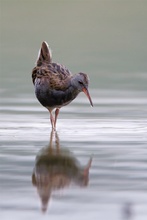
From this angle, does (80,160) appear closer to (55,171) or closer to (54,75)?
(55,171)

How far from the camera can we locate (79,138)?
1123 centimetres

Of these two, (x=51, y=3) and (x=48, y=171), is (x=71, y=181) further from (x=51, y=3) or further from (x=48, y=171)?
(x=51, y=3)

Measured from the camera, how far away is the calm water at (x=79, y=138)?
311 inches

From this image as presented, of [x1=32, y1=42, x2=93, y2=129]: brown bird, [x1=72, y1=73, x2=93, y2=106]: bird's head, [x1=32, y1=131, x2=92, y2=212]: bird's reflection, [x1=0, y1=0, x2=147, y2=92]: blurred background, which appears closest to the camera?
[x1=32, y1=131, x2=92, y2=212]: bird's reflection

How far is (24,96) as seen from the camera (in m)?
15.1

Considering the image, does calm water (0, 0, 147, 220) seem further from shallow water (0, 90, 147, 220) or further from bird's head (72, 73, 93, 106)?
bird's head (72, 73, 93, 106)

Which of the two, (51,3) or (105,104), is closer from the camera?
(105,104)

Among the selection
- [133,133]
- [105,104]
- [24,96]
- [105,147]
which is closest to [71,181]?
[105,147]

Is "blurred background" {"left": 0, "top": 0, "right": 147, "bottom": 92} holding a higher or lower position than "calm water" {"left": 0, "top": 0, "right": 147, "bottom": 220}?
lower

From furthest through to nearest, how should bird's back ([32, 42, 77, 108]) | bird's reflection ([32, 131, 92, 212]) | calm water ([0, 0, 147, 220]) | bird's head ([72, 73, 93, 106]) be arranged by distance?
bird's back ([32, 42, 77, 108]) → bird's head ([72, 73, 93, 106]) → bird's reflection ([32, 131, 92, 212]) → calm water ([0, 0, 147, 220])

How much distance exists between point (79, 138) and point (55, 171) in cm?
192

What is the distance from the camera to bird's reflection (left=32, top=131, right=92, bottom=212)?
855 centimetres

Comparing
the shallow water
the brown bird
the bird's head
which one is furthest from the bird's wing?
the shallow water

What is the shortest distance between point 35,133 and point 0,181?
2.90 metres
